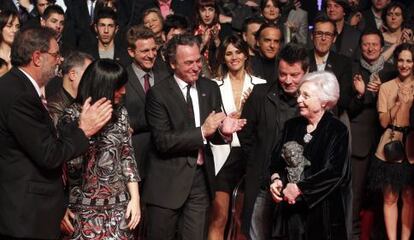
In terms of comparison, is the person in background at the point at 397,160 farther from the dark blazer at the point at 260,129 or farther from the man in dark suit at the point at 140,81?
the man in dark suit at the point at 140,81

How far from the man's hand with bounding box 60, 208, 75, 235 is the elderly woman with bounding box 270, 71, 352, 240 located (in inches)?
50.5

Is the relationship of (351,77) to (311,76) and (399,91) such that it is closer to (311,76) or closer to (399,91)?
(399,91)

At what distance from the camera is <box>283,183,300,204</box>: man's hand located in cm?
504

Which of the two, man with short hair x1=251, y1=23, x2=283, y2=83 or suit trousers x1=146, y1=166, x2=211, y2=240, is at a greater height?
man with short hair x1=251, y1=23, x2=283, y2=83

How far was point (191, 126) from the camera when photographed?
595 cm

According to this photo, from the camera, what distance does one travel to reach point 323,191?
505 centimetres

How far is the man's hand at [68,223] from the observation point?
16.4ft

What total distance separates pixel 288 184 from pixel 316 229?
0.33m

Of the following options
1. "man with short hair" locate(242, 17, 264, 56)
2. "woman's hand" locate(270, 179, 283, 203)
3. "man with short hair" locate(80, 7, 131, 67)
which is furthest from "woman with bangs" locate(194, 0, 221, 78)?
"woman's hand" locate(270, 179, 283, 203)

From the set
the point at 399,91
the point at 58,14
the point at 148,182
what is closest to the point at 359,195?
the point at 399,91

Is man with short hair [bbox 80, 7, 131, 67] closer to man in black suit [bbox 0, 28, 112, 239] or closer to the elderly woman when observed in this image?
the elderly woman

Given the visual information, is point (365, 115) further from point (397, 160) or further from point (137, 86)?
point (137, 86)

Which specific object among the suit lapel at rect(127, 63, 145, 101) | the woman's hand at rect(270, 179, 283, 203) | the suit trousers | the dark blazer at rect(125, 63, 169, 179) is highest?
the suit lapel at rect(127, 63, 145, 101)

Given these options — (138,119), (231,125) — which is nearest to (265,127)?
(231,125)
